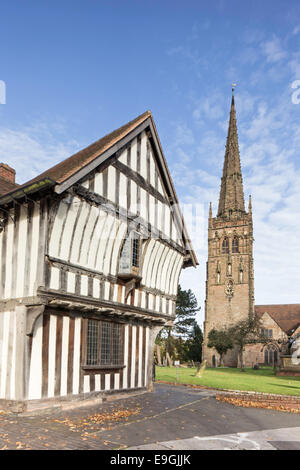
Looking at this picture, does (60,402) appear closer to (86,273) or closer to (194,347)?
(86,273)

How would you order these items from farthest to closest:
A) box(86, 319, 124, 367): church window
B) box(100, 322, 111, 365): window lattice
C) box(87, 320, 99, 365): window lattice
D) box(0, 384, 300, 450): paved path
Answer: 1. box(100, 322, 111, 365): window lattice
2. box(86, 319, 124, 367): church window
3. box(87, 320, 99, 365): window lattice
4. box(0, 384, 300, 450): paved path

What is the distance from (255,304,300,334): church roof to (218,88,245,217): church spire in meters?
17.2

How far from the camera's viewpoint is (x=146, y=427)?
8852 millimetres

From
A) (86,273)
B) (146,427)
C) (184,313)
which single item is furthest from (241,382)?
(184,313)

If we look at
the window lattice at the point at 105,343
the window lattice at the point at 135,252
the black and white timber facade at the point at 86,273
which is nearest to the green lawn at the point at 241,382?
the black and white timber facade at the point at 86,273

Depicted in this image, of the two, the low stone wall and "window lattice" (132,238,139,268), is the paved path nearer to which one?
the low stone wall

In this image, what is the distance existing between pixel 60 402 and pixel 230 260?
194 ft

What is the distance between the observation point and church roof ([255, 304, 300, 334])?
2544 inches

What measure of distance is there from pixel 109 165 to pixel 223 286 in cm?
5680

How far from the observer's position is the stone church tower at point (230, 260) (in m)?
64.3

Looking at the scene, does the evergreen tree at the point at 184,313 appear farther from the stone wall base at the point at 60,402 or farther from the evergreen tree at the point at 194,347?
the stone wall base at the point at 60,402

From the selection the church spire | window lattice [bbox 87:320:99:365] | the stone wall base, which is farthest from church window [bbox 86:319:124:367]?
the church spire

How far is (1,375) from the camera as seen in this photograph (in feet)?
34.1
